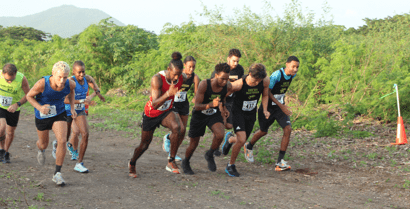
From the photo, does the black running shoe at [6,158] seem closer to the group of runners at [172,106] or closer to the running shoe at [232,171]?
the group of runners at [172,106]

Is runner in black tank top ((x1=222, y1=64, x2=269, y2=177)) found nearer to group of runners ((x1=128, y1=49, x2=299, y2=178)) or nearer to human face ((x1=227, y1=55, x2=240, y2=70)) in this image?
group of runners ((x1=128, y1=49, x2=299, y2=178))

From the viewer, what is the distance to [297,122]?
9938mm

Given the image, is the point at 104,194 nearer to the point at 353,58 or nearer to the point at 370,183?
the point at 370,183

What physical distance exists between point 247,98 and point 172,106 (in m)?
1.34

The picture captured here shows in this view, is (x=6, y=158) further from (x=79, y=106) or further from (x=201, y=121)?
(x=201, y=121)

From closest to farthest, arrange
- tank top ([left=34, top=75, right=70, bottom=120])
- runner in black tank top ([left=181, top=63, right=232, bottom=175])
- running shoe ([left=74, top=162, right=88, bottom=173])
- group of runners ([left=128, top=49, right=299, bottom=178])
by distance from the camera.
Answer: tank top ([left=34, top=75, right=70, bottom=120]), group of runners ([left=128, top=49, right=299, bottom=178]), runner in black tank top ([left=181, top=63, right=232, bottom=175]), running shoe ([left=74, top=162, right=88, bottom=173])

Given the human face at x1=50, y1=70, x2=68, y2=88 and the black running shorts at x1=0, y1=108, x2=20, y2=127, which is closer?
the human face at x1=50, y1=70, x2=68, y2=88

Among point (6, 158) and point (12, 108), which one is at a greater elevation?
point (12, 108)

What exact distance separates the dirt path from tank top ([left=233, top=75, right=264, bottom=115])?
1176mm

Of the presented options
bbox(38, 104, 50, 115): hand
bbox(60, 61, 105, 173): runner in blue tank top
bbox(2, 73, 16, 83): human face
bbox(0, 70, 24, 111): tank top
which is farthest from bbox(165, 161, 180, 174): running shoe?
bbox(2, 73, 16, 83): human face

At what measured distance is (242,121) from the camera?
6.28 metres

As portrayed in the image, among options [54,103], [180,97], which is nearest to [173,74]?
[180,97]

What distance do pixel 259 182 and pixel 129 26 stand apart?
56.0ft

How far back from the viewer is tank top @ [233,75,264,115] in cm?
612
